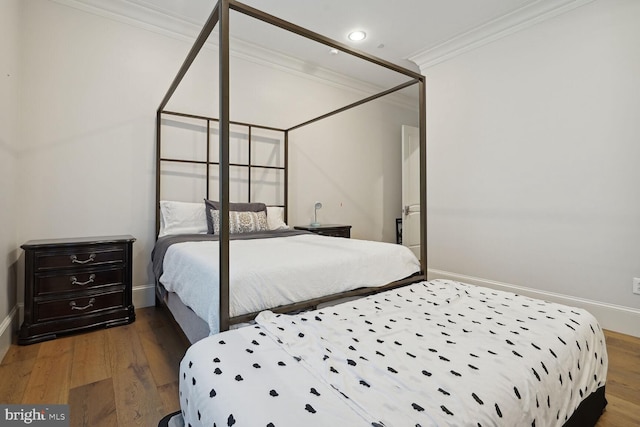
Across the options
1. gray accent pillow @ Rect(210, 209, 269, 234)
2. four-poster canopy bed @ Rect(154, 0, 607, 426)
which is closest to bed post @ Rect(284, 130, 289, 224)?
gray accent pillow @ Rect(210, 209, 269, 234)

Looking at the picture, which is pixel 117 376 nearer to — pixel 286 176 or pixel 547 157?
pixel 286 176

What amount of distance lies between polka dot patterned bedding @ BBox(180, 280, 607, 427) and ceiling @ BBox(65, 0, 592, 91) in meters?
2.66

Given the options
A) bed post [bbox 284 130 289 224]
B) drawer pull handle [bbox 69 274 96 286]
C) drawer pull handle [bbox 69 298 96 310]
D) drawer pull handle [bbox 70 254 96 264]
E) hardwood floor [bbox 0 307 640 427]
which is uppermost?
bed post [bbox 284 130 289 224]

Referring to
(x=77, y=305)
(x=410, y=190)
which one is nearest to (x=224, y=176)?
(x=77, y=305)

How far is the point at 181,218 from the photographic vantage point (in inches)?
108

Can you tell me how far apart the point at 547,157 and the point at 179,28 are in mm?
3616

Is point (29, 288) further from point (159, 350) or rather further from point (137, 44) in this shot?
point (137, 44)

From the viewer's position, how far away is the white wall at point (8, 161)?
6.25 feet

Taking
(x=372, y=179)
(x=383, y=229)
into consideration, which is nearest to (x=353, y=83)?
(x=372, y=179)

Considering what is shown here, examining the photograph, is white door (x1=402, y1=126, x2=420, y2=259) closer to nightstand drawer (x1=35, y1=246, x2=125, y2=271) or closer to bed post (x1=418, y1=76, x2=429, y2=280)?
bed post (x1=418, y1=76, x2=429, y2=280)

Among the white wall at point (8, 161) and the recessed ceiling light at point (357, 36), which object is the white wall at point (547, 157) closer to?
the recessed ceiling light at point (357, 36)

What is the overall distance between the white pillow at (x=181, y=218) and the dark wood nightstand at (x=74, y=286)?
0.36 metres

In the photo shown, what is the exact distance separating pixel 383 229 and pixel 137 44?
381 centimetres

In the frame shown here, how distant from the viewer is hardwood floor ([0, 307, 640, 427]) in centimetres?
137
